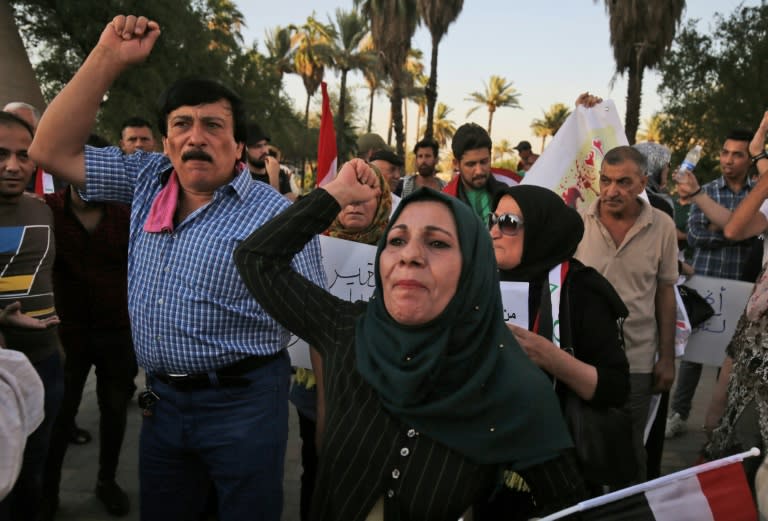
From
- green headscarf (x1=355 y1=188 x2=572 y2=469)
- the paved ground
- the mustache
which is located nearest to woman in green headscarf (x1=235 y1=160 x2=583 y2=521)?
green headscarf (x1=355 y1=188 x2=572 y2=469)

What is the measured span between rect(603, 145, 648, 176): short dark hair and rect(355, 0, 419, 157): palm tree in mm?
20763

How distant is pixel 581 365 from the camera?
2.05 meters

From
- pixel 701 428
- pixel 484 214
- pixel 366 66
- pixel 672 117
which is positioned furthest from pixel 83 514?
pixel 366 66

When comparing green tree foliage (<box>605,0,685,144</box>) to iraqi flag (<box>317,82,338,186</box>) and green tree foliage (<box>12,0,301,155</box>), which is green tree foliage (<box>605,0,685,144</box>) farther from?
iraqi flag (<box>317,82,338,186</box>)

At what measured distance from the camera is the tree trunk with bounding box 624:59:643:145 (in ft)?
61.5

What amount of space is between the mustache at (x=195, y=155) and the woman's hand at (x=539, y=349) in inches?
47.3

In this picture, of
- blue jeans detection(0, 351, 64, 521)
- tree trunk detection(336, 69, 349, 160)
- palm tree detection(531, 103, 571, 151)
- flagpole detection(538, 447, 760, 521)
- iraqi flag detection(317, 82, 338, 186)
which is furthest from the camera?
palm tree detection(531, 103, 571, 151)

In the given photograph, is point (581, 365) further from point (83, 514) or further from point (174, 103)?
point (83, 514)

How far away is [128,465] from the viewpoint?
4.05 m

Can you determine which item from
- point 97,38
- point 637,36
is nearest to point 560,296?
point 97,38

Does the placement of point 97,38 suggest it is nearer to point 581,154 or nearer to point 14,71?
point 14,71

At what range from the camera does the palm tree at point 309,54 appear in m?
44.3

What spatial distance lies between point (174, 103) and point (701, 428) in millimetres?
4745

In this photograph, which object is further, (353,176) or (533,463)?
(353,176)
